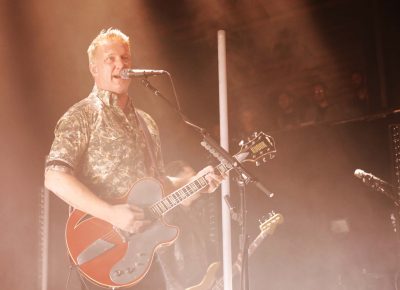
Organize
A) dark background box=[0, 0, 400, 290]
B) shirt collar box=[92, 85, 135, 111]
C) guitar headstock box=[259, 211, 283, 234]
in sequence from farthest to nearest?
guitar headstock box=[259, 211, 283, 234] < dark background box=[0, 0, 400, 290] < shirt collar box=[92, 85, 135, 111]

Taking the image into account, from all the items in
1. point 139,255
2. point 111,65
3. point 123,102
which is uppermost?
point 111,65

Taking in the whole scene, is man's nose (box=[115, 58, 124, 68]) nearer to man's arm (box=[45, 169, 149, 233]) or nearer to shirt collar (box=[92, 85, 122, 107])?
shirt collar (box=[92, 85, 122, 107])

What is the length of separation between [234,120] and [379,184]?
1.72m

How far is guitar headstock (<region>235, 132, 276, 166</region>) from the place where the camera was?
308 centimetres

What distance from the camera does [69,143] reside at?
2814 millimetres

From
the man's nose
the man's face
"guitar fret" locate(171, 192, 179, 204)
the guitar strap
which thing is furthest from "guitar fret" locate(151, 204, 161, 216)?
the man's nose

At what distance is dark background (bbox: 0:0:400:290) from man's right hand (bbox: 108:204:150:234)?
2.65 feet

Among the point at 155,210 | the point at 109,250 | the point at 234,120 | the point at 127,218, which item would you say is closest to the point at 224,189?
the point at 155,210

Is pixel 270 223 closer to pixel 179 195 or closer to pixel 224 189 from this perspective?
pixel 224 189

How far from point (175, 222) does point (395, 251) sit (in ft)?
6.69

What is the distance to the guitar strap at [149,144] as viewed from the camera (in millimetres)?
3006

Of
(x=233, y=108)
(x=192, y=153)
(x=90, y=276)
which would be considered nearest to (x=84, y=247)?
(x=90, y=276)

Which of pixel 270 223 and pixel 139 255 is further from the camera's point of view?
pixel 270 223

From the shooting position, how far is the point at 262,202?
4.53 m
